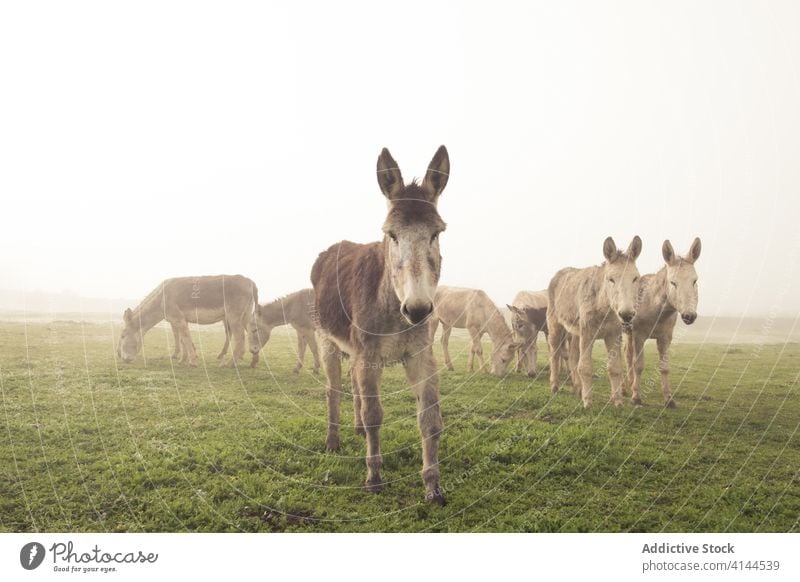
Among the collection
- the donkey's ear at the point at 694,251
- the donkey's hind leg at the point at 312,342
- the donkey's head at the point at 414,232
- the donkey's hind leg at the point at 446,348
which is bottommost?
the donkey's hind leg at the point at 446,348

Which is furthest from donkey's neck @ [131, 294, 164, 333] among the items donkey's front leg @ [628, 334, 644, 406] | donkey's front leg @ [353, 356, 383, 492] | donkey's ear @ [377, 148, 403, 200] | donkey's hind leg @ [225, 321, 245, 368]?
donkey's front leg @ [628, 334, 644, 406]

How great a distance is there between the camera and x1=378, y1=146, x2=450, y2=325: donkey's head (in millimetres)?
3982

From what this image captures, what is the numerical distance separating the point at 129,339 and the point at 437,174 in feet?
33.0

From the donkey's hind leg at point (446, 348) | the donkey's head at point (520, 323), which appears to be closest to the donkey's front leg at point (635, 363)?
the donkey's head at point (520, 323)

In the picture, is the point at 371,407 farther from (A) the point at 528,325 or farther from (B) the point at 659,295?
(A) the point at 528,325

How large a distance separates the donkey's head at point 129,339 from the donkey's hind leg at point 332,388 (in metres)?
6.60

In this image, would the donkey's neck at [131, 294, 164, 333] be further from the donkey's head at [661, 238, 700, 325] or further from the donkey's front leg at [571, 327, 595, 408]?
the donkey's head at [661, 238, 700, 325]

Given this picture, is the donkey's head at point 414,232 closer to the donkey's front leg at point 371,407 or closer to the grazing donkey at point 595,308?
the donkey's front leg at point 371,407

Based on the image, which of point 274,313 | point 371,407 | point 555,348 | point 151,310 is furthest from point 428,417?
point 151,310

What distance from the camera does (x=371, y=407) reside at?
5.04 m

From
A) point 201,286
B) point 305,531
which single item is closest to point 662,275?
point 305,531

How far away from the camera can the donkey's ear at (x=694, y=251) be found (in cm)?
814

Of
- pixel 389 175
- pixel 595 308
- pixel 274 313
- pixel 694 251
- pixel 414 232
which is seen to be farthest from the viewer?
pixel 274 313

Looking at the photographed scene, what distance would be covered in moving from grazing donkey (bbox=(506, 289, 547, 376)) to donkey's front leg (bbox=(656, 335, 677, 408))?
396cm
